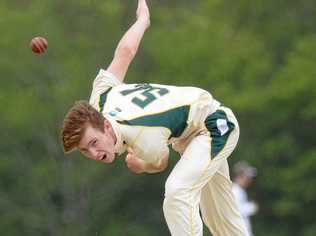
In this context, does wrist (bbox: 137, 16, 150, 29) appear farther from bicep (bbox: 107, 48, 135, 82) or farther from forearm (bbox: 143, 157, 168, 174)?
forearm (bbox: 143, 157, 168, 174)

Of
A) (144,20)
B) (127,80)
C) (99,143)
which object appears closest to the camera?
(99,143)

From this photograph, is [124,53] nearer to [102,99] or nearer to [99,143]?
[102,99]

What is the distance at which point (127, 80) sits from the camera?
94.5 ft

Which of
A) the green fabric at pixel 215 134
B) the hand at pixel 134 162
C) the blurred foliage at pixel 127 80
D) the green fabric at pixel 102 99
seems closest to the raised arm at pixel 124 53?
the green fabric at pixel 102 99

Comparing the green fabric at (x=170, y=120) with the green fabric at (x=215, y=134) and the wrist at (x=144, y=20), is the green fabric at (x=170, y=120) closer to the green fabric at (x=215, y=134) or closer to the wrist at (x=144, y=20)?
the green fabric at (x=215, y=134)

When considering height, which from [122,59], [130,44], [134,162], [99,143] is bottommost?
[134,162]

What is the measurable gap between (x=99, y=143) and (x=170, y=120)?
0.55 metres

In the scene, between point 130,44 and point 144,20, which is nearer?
point 130,44

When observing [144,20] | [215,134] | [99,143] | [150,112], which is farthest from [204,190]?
[144,20]

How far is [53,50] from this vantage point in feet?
101

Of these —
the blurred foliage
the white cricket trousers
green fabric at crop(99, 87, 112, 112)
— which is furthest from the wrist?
the blurred foliage

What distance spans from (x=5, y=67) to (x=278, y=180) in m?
6.28

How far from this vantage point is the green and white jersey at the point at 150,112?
9.43 meters

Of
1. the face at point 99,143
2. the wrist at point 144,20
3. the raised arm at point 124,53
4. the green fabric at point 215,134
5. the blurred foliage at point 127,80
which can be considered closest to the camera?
the face at point 99,143
